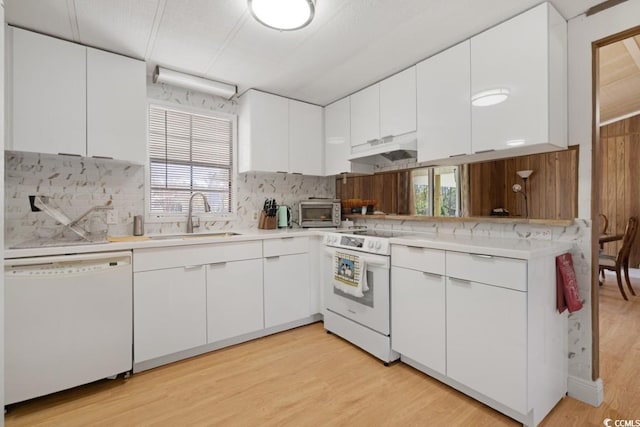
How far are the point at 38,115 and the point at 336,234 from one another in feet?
7.71

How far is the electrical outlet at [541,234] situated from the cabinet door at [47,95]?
10.7 ft

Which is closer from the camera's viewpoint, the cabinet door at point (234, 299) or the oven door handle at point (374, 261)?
the oven door handle at point (374, 261)

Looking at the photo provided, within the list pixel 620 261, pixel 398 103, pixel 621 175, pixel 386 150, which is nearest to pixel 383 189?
pixel 386 150

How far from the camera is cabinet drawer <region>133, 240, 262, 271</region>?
2.17m

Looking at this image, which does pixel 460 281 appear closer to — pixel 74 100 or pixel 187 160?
pixel 187 160

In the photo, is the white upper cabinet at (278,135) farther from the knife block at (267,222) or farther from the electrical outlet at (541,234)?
the electrical outlet at (541,234)

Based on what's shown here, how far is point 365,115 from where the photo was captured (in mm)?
3031

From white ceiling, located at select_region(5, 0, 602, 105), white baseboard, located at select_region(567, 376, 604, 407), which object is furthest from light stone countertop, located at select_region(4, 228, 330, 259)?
white baseboard, located at select_region(567, 376, 604, 407)

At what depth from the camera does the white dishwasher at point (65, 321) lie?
1.75 metres

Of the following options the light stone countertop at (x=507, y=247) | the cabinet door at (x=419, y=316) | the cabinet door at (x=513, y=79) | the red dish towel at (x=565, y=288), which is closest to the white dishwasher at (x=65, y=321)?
the cabinet door at (x=419, y=316)

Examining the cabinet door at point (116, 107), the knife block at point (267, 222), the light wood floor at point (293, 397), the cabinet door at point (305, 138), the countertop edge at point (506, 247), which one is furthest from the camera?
the cabinet door at point (305, 138)

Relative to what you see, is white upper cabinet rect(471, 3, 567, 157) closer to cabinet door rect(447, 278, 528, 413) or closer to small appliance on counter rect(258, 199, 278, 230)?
cabinet door rect(447, 278, 528, 413)

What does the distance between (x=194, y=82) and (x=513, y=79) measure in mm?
2556

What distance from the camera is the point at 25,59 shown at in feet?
6.66
